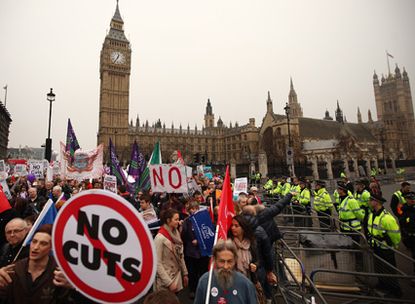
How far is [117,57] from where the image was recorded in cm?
7069

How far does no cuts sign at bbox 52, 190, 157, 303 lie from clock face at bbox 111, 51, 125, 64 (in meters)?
78.5

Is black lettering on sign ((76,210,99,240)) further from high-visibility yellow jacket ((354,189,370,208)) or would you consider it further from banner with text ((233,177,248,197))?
banner with text ((233,177,248,197))

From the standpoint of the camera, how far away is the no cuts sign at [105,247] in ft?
5.25

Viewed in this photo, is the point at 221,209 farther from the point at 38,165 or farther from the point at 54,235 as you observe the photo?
the point at 38,165

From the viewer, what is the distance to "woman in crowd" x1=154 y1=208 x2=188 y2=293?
3.16 metres

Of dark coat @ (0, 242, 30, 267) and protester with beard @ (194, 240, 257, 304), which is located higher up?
dark coat @ (0, 242, 30, 267)

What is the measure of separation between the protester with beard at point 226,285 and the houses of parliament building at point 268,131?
43.6 m

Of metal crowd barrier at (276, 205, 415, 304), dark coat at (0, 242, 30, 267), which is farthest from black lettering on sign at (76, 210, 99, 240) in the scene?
metal crowd barrier at (276, 205, 415, 304)

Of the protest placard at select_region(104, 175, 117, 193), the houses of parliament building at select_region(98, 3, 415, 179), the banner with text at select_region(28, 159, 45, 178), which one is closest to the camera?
the protest placard at select_region(104, 175, 117, 193)

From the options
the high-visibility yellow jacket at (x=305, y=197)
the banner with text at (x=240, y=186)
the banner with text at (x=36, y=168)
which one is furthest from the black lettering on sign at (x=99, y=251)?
the banner with text at (x=36, y=168)

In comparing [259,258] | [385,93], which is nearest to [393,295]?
[259,258]

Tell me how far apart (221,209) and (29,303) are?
203 centimetres

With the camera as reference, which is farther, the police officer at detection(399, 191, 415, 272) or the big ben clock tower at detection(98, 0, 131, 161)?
the big ben clock tower at detection(98, 0, 131, 161)

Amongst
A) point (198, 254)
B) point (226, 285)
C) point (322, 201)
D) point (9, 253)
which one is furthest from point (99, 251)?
point (322, 201)
